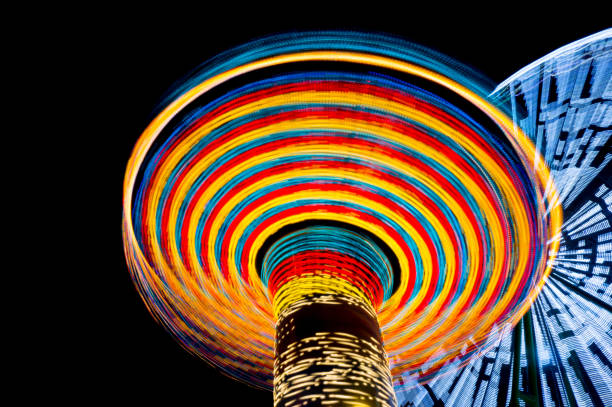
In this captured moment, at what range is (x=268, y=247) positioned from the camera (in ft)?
22.3

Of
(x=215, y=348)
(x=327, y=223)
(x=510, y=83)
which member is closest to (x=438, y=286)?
(x=327, y=223)

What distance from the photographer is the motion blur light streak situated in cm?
603

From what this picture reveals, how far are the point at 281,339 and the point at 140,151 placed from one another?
9.37 feet

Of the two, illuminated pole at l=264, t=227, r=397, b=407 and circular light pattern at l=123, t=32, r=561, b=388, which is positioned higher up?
circular light pattern at l=123, t=32, r=561, b=388

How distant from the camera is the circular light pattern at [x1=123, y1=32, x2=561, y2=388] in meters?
6.07

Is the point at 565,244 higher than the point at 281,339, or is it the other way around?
the point at 565,244

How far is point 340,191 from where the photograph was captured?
22.9ft

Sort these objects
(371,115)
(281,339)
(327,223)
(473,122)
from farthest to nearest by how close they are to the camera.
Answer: (327,223) → (371,115) → (473,122) → (281,339)

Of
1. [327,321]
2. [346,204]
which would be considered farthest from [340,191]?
[327,321]

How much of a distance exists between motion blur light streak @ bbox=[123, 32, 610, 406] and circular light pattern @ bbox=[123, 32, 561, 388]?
0.06 feet

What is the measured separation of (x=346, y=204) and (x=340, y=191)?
0.20 m

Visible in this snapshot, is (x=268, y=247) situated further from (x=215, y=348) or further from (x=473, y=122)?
(x=473, y=122)

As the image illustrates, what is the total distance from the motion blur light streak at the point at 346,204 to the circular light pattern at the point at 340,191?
0.06ft

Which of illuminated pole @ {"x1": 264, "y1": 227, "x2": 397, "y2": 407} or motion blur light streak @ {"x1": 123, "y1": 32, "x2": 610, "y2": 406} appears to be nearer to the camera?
illuminated pole @ {"x1": 264, "y1": 227, "x2": 397, "y2": 407}
